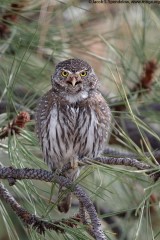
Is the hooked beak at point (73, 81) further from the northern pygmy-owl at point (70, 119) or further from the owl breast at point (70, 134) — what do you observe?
the owl breast at point (70, 134)

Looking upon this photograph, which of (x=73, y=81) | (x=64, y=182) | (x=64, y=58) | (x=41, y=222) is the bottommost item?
(x=41, y=222)

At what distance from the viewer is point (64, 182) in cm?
Answer: 234

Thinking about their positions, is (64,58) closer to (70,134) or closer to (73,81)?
(73,81)

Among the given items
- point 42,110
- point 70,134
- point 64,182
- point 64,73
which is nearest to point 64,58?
point 64,73

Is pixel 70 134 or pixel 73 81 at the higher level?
pixel 73 81

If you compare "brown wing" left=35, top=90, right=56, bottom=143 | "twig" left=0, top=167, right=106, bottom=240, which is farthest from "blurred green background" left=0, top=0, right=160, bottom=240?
"twig" left=0, top=167, right=106, bottom=240

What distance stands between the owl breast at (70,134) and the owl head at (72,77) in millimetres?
124

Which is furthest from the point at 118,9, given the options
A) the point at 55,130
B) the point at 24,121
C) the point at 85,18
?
the point at 24,121

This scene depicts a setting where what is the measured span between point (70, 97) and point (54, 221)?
3.24 ft

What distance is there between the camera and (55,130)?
3090 millimetres

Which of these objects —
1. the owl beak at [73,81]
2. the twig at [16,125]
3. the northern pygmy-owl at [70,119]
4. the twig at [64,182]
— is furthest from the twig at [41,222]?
the owl beak at [73,81]

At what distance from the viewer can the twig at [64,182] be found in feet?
6.92

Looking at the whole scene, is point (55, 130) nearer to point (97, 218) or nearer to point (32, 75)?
point (32, 75)

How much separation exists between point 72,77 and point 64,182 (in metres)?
1.02
